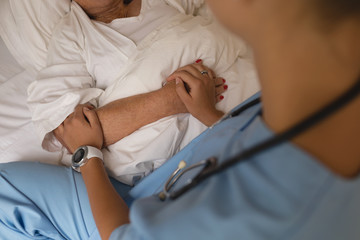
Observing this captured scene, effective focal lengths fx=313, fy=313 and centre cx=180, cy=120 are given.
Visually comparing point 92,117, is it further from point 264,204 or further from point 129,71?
point 264,204

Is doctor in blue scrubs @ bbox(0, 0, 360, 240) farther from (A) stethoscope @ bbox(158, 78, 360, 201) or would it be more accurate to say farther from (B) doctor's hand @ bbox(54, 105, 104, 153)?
(B) doctor's hand @ bbox(54, 105, 104, 153)

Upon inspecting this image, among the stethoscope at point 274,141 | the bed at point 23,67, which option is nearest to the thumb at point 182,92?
the bed at point 23,67

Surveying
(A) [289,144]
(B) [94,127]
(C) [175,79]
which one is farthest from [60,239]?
(A) [289,144]

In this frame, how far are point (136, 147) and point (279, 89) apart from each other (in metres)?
0.68

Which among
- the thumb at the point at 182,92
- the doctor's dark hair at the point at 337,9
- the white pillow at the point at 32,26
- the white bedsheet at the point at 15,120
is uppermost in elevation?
the doctor's dark hair at the point at 337,9

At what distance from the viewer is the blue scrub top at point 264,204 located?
0.42 metres

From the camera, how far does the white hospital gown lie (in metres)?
1.04

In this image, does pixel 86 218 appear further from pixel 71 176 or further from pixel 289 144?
pixel 289 144

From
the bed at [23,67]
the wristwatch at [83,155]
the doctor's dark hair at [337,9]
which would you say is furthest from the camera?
the bed at [23,67]

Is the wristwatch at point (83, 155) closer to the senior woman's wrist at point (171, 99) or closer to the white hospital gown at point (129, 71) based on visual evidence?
the white hospital gown at point (129, 71)

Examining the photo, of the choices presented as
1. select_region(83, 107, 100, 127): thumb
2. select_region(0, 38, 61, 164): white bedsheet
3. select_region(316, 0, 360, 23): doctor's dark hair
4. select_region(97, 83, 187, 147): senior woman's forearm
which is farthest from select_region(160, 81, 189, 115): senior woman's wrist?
select_region(316, 0, 360, 23): doctor's dark hair

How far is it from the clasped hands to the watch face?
0.15ft

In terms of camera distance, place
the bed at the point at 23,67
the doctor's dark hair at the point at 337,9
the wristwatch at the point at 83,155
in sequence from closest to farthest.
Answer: the doctor's dark hair at the point at 337,9, the wristwatch at the point at 83,155, the bed at the point at 23,67

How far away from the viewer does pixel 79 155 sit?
973 mm
